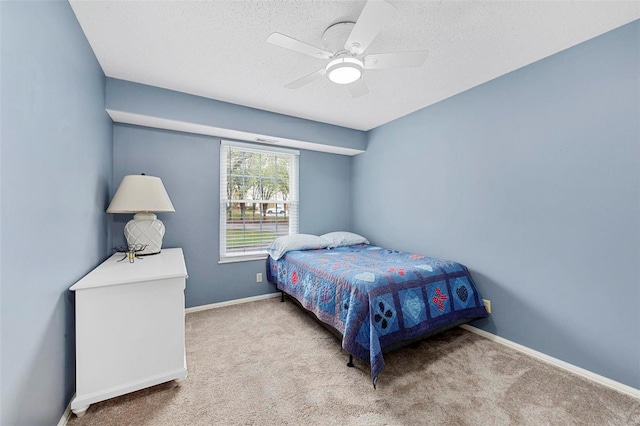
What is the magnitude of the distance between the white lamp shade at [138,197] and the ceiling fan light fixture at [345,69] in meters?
1.79

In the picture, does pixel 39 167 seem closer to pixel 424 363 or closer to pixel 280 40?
pixel 280 40

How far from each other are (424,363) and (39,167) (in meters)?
2.67

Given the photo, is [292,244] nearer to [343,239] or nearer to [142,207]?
[343,239]

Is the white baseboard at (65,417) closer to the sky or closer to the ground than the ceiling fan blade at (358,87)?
closer to the ground

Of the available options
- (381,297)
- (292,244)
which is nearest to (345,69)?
(381,297)

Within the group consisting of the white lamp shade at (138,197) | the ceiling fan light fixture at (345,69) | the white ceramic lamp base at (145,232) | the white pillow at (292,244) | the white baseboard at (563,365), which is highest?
the ceiling fan light fixture at (345,69)

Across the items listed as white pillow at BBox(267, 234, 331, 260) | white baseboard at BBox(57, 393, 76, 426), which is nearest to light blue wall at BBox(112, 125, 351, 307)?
white pillow at BBox(267, 234, 331, 260)

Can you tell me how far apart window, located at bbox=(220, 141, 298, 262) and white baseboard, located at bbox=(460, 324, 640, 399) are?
258 centimetres

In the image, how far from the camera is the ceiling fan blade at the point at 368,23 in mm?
1210

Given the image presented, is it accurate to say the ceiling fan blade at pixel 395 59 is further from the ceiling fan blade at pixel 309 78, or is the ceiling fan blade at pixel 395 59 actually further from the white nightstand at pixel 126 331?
the white nightstand at pixel 126 331

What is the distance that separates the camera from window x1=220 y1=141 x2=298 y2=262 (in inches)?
130

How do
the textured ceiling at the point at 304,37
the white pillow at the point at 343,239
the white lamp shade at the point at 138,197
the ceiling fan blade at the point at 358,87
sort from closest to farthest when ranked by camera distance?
the textured ceiling at the point at 304,37 < the ceiling fan blade at the point at 358,87 < the white lamp shade at the point at 138,197 < the white pillow at the point at 343,239

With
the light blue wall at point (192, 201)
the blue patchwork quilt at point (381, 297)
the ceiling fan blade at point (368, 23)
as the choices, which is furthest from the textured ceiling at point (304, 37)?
the blue patchwork quilt at point (381, 297)

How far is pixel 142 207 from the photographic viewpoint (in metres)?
2.19
